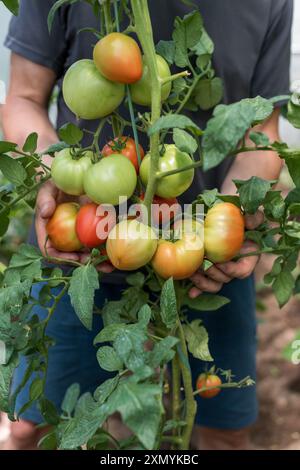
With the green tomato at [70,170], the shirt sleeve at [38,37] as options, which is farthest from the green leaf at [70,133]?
the shirt sleeve at [38,37]

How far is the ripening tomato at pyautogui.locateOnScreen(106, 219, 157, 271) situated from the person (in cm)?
30

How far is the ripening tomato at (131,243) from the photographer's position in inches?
28.8

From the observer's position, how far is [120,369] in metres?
0.71

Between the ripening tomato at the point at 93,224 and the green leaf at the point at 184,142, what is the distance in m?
0.12

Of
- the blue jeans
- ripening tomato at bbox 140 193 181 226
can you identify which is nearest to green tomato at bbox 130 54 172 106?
ripening tomato at bbox 140 193 181 226

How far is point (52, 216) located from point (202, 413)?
75 cm

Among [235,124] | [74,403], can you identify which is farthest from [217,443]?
[235,124]

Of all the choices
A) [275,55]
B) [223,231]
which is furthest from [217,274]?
[275,55]

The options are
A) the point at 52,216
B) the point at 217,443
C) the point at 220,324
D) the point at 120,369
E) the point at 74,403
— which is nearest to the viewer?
the point at 120,369

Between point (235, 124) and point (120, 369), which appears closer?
point (235, 124)

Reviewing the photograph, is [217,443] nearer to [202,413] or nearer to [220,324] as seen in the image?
[202,413]

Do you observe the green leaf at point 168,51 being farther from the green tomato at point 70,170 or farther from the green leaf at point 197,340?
the green leaf at point 197,340

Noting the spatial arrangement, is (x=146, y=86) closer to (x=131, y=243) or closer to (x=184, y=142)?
(x=184, y=142)

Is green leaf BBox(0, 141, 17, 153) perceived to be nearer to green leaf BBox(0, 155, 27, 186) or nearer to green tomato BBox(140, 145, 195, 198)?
green leaf BBox(0, 155, 27, 186)
